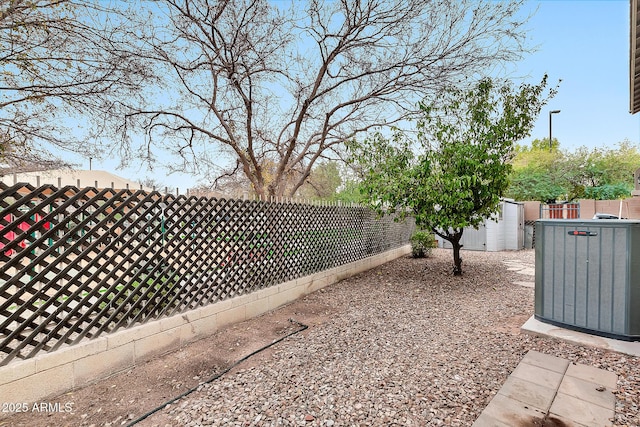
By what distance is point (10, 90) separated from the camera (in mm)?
4395

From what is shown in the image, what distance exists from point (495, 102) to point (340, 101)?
166 inches

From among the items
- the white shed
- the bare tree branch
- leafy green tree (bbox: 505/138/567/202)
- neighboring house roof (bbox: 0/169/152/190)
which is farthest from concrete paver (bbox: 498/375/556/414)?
leafy green tree (bbox: 505/138/567/202)

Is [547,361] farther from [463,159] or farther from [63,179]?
[63,179]

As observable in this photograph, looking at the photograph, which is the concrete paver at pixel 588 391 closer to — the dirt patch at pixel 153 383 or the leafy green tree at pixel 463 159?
the dirt patch at pixel 153 383

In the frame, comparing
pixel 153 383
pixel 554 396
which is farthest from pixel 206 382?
pixel 554 396

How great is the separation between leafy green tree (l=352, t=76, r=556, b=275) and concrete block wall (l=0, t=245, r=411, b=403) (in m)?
3.06

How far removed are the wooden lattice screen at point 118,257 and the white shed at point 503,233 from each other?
859cm

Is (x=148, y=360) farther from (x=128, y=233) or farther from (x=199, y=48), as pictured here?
(x=199, y=48)

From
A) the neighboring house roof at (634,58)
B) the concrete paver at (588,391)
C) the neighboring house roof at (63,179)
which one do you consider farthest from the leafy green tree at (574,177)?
the neighboring house roof at (63,179)

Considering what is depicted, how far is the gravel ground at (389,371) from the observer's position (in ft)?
6.27

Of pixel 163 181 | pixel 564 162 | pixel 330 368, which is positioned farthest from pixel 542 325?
pixel 564 162

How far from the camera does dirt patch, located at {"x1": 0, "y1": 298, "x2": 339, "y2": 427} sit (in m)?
1.93

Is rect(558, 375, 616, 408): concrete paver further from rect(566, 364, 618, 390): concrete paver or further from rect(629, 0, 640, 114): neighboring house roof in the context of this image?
rect(629, 0, 640, 114): neighboring house roof

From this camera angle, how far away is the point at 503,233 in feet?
34.9
